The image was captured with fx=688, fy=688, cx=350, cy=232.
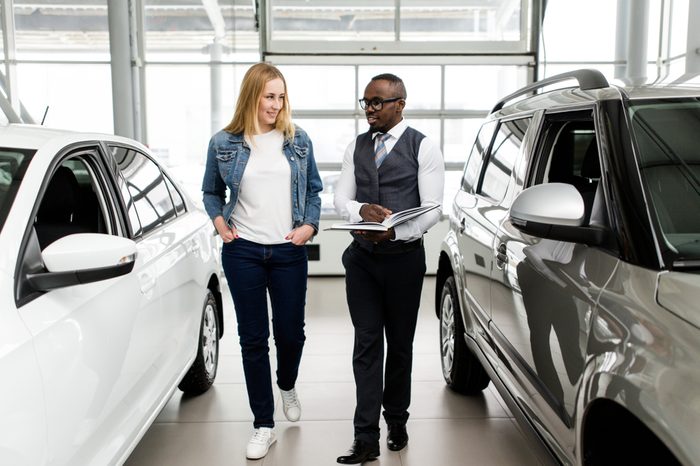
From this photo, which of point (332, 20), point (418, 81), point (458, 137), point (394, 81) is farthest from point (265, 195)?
point (332, 20)

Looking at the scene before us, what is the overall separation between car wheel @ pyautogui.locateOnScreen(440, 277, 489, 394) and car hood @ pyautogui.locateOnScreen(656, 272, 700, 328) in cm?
217

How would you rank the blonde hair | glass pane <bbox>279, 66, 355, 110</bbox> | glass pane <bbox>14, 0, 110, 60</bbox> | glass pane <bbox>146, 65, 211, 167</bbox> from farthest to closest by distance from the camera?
glass pane <bbox>14, 0, 110, 60</bbox> < glass pane <bbox>146, 65, 211, 167</bbox> < glass pane <bbox>279, 66, 355, 110</bbox> < the blonde hair

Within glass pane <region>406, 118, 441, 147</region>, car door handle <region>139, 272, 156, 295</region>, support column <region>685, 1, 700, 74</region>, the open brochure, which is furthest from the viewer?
glass pane <region>406, 118, 441, 147</region>

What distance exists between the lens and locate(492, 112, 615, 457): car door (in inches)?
77.5

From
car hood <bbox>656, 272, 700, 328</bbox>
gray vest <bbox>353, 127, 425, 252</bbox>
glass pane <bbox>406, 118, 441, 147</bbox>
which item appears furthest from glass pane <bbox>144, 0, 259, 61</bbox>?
car hood <bbox>656, 272, 700, 328</bbox>

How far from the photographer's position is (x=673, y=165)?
1.99m

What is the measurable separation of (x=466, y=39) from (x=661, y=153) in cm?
739

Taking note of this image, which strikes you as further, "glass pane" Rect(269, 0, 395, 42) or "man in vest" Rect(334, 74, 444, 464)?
"glass pane" Rect(269, 0, 395, 42)

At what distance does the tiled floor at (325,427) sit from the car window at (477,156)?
125 cm

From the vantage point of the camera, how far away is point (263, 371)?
326 centimetres

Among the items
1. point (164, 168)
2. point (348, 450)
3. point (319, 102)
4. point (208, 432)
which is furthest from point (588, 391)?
point (319, 102)

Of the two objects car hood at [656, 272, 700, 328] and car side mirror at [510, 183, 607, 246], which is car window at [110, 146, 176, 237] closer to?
car side mirror at [510, 183, 607, 246]

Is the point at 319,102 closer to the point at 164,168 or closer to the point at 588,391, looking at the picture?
the point at 164,168

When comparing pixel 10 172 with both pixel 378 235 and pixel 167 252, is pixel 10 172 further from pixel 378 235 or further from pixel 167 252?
pixel 378 235
